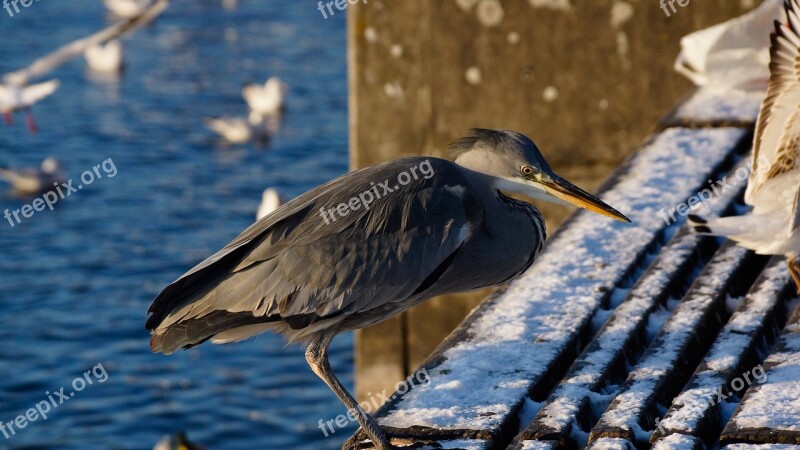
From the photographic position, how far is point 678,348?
15.6 feet

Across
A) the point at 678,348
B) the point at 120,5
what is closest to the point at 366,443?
the point at 678,348

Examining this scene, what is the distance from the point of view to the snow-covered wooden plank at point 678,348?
421cm

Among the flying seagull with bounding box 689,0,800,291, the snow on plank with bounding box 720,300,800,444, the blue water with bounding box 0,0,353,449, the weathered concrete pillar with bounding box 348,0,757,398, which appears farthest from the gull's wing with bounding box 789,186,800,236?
the blue water with bounding box 0,0,353,449

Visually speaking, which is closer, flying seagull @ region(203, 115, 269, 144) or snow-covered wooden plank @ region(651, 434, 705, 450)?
snow-covered wooden plank @ region(651, 434, 705, 450)

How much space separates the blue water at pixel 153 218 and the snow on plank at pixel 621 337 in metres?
5.67

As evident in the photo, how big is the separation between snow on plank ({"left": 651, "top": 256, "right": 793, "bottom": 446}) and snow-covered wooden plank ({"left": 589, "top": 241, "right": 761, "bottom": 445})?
73 mm

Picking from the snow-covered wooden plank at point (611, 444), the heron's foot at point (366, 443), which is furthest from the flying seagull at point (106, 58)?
the snow-covered wooden plank at point (611, 444)

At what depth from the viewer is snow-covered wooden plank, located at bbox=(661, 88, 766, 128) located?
24.2 ft

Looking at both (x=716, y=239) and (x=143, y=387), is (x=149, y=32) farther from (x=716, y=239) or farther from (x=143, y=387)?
(x=716, y=239)

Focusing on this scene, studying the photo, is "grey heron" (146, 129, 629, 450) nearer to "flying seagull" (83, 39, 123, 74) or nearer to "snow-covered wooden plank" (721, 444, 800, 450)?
"snow-covered wooden plank" (721, 444, 800, 450)

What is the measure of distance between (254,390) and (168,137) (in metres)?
7.01

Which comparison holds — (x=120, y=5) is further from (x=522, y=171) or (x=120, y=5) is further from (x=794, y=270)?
(x=794, y=270)

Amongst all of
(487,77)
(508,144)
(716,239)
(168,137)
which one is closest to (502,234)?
(508,144)

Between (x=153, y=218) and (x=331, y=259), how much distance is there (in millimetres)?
10388
